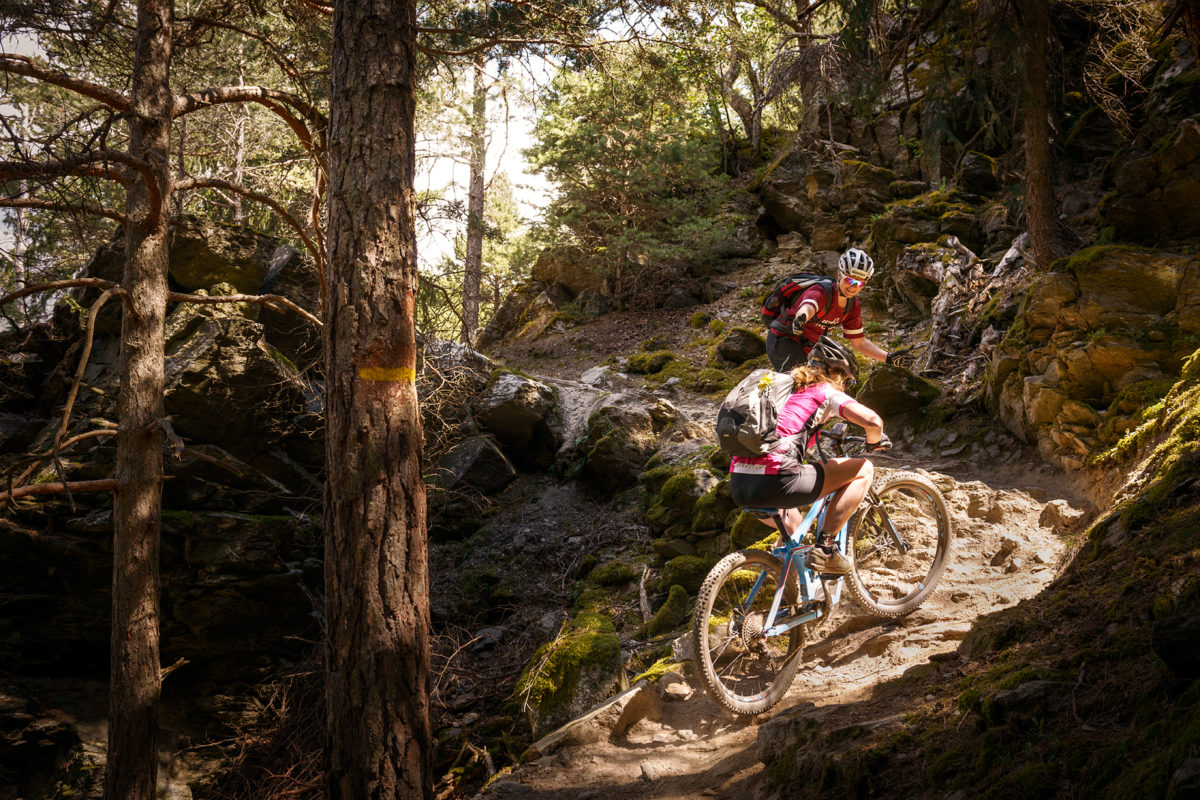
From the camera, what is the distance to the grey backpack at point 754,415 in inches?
163

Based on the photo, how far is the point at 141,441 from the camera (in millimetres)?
6062

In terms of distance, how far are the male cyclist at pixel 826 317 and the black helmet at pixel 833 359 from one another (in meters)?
0.43

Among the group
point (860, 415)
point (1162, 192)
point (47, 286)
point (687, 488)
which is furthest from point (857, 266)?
point (47, 286)

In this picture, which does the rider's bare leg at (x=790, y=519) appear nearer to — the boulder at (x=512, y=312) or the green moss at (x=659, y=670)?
the green moss at (x=659, y=670)

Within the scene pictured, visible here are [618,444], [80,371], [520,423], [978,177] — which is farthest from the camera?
[978,177]

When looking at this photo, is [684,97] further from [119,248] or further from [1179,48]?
[119,248]

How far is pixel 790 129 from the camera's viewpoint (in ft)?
69.2

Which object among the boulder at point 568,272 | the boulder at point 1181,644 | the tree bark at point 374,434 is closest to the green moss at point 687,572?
the tree bark at point 374,434

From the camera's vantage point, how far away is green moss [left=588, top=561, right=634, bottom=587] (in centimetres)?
818

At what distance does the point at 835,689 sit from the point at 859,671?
0.27 meters

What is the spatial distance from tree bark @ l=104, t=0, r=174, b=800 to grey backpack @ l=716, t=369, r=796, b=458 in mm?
5192

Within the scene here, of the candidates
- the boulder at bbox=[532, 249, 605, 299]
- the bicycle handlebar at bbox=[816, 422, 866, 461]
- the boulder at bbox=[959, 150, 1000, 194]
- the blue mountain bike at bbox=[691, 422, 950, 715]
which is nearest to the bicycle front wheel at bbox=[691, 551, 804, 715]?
the blue mountain bike at bbox=[691, 422, 950, 715]

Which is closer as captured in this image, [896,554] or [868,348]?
[868,348]

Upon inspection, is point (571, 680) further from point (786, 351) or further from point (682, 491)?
point (682, 491)
